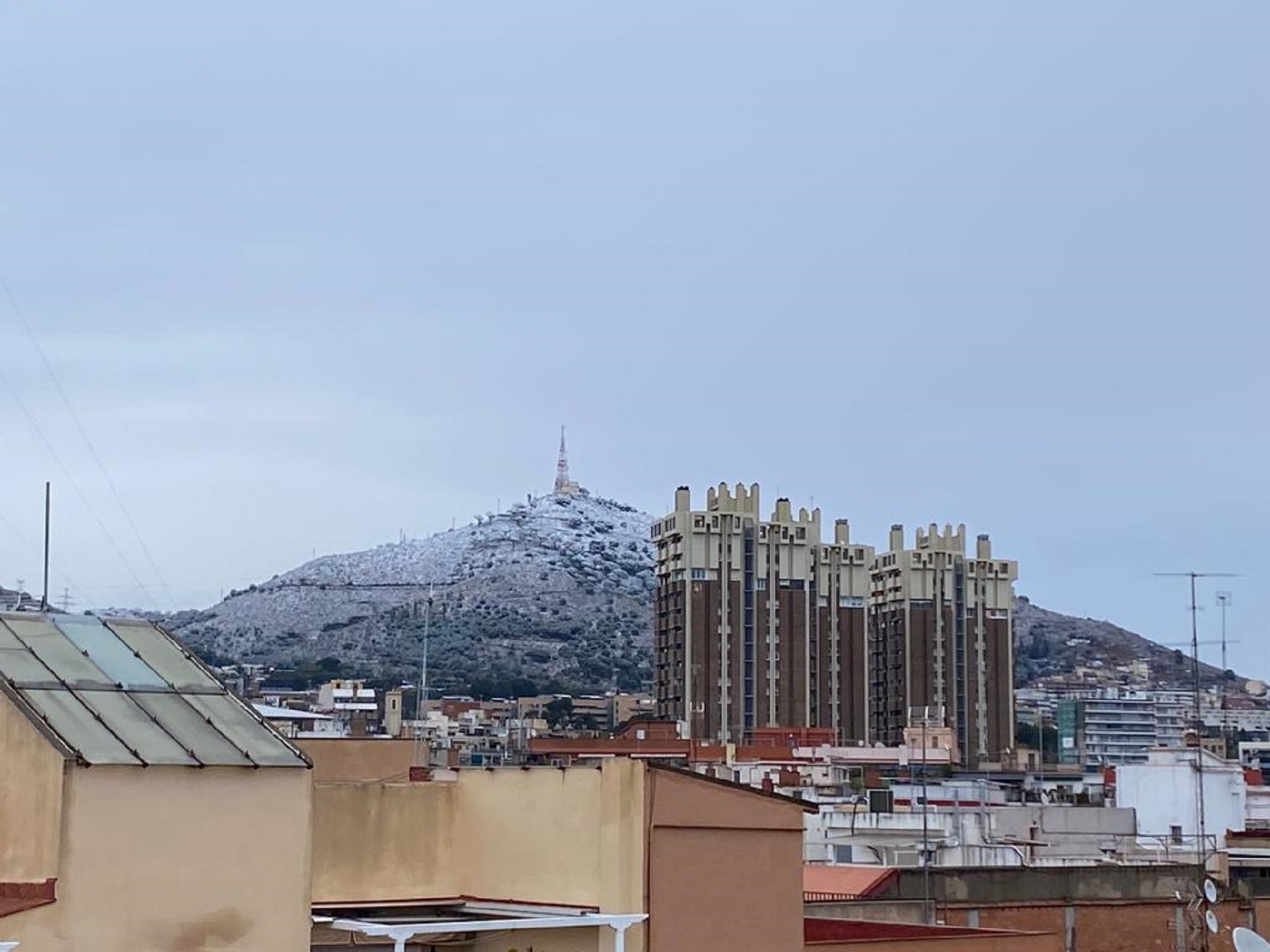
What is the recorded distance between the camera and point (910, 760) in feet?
346

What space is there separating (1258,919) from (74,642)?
28125 millimetres

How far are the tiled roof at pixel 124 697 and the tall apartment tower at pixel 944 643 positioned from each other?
144 meters

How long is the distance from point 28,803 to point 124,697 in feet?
5.46

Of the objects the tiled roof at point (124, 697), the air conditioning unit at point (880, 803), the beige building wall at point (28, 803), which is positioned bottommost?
the air conditioning unit at point (880, 803)

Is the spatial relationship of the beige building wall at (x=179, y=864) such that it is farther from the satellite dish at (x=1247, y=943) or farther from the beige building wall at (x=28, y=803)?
the satellite dish at (x=1247, y=943)

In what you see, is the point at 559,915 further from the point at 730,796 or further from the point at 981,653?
the point at 981,653

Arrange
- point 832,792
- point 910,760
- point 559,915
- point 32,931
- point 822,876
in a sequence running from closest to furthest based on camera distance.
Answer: point 32,931, point 559,915, point 822,876, point 832,792, point 910,760

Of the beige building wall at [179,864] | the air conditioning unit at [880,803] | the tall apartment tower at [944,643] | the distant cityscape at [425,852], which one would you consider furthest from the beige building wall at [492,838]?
the tall apartment tower at [944,643]

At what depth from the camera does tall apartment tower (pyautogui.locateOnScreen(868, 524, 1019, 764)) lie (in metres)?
162

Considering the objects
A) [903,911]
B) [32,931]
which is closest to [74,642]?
[32,931]

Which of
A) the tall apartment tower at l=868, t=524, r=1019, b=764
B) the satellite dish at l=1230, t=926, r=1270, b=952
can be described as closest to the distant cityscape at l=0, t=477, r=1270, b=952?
the satellite dish at l=1230, t=926, r=1270, b=952

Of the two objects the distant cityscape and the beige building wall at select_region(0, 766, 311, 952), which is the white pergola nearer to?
the distant cityscape

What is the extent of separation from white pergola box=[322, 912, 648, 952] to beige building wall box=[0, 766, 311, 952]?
2.89 ft

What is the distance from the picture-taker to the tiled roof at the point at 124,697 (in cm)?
1496
